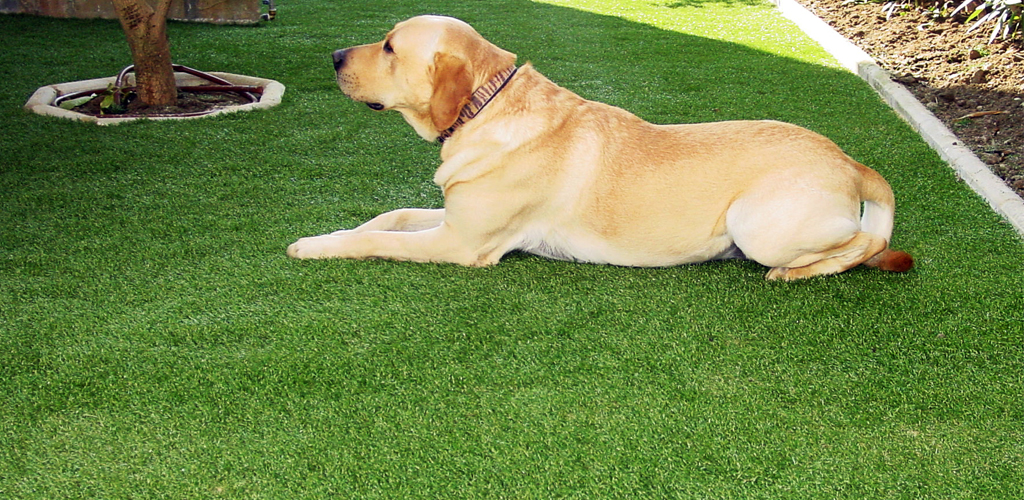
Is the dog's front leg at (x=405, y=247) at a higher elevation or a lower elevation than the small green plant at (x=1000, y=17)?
lower

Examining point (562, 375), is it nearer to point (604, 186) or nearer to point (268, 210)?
point (604, 186)

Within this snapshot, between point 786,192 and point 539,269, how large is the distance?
3.78 ft

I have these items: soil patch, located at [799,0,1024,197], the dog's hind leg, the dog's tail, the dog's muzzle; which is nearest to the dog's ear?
the dog's muzzle

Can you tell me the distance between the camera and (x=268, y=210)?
4.45m

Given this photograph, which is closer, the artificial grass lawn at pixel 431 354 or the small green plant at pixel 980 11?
the artificial grass lawn at pixel 431 354

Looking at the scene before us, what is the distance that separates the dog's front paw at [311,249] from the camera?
3.81 metres

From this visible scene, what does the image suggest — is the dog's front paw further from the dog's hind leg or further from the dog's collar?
the dog's hind leg

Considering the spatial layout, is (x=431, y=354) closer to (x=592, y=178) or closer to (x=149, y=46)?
(x=592, y=178)

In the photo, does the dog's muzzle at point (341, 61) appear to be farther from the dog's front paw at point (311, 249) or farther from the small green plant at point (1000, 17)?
the small green plant at point (1000, 17)

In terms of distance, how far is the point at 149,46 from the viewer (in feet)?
19.6

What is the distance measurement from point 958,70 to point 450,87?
5775 millimetres

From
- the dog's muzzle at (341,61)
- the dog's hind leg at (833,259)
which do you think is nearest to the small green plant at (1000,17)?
the dog's hind leg at (833,259)

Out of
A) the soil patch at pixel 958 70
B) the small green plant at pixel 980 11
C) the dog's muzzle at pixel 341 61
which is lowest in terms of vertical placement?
the soil patch at pixel 958 70

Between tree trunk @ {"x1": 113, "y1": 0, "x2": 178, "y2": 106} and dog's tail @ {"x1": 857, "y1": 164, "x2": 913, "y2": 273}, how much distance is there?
4.89 metres
